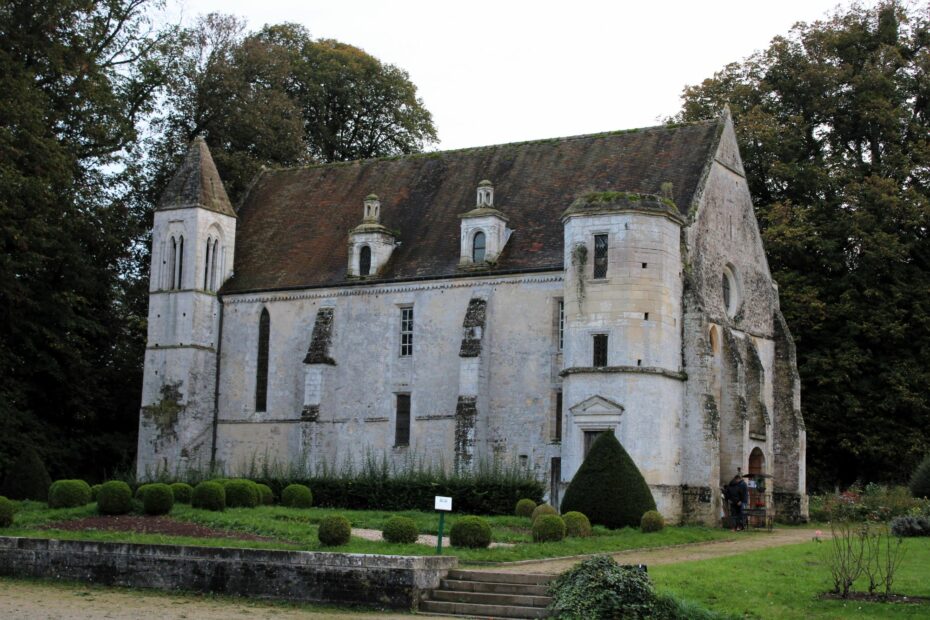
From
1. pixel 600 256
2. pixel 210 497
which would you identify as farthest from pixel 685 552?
pixel 600 256

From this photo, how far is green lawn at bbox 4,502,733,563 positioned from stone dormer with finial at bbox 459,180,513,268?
1153 centimetres

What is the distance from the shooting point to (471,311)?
1651 inches

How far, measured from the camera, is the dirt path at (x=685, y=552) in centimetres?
2317

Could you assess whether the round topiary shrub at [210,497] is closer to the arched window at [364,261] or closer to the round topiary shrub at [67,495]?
the round topiary shrub at [67,495]

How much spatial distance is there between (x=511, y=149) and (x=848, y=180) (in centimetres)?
1298

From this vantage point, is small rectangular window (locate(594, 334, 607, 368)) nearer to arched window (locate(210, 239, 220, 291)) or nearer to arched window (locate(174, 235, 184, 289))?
arched window (locate(210, 239, 220, 291))

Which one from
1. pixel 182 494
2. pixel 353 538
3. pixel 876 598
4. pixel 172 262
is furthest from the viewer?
pixel 172 262

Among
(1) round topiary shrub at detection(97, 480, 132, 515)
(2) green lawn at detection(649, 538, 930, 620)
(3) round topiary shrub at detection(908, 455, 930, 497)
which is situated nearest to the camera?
(2) green lawn at detection(649, 538, 930, 620)

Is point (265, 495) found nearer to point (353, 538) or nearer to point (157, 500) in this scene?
point (157, 500)

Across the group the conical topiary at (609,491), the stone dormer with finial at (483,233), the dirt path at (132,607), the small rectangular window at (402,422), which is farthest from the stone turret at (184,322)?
the dirt path at (132,607)

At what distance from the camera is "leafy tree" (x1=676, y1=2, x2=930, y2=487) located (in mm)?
46000

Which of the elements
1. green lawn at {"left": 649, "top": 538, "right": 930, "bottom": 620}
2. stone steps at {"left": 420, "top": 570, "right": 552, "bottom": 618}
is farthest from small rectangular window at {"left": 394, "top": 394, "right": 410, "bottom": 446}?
stone steps at {"left": 420, "top": 570, "right": 552, "bottom": 618}

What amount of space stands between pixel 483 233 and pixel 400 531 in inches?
749

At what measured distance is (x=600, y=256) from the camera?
3850 centimetres
